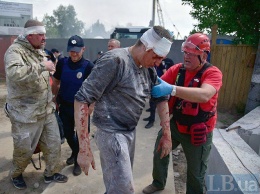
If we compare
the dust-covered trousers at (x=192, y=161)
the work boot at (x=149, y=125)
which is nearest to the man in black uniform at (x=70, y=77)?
the dust-covered trousers at (x=192, y=161)

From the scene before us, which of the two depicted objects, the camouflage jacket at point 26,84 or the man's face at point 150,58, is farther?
the camouflage jacket at point 26,84

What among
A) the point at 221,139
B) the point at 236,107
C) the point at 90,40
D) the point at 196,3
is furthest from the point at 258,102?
the point at 90,40

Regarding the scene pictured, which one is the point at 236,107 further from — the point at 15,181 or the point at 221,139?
the point at 15,181

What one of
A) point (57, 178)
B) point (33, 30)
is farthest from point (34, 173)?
point (33, 30)

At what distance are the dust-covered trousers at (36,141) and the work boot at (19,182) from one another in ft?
0.20

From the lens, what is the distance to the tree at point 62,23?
205ft

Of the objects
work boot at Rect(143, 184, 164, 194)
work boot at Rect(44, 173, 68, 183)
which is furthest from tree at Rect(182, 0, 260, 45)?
work boot at Rect(44, 173, 68, 183)

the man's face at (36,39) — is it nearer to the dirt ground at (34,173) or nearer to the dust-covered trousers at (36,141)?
Answer: the dust-covered trousers at (36,141)

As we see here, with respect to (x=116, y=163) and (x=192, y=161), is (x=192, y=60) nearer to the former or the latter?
(x=192, y=161)

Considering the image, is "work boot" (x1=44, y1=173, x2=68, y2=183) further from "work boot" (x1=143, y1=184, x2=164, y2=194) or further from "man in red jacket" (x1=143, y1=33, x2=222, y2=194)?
"man in red jacket" (x1=143, y1=33, x2=222, y2=194)

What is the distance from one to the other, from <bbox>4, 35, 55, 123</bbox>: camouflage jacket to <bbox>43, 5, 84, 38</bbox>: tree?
61.0m

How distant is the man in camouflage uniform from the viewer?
2.58 metres

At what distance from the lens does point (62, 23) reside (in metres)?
70.3

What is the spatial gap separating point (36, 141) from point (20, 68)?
101cm
